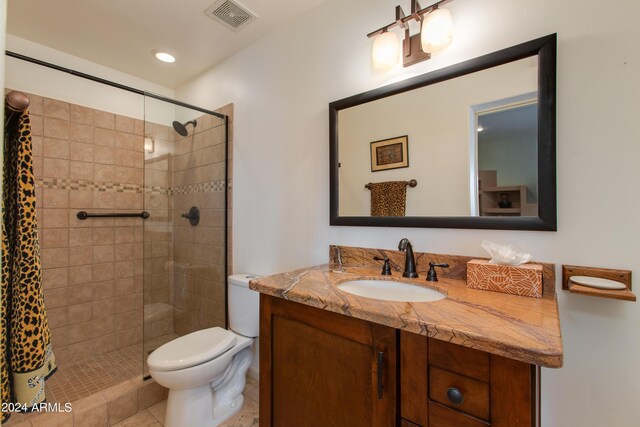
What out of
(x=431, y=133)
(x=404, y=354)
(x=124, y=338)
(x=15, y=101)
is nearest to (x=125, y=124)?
(x=124, y=338)

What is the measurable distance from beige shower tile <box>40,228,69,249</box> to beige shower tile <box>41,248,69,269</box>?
3 centimetres

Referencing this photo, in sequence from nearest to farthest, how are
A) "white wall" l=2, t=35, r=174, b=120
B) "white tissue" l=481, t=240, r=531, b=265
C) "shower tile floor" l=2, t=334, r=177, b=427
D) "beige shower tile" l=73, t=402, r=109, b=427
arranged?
"white tissue" l=481, t=240, r=531, b=265
"beige shower tile" l=73, t=402, r=109, b=427
"shower tile floor" l=2, t=334, r=177, b=427
"white wall" l=2, t=35, r=174, b=120

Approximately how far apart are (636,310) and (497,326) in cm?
60

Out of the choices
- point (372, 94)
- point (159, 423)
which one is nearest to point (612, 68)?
point (372, 94)

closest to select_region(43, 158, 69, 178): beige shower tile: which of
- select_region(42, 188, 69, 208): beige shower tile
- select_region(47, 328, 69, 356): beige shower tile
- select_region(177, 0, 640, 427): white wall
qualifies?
select_region(42, 188, 69, 208): beige shower tile

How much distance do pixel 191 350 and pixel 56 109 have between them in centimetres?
201

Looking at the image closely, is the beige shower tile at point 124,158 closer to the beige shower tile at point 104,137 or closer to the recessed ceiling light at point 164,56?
the beige shower tile at point 104,137

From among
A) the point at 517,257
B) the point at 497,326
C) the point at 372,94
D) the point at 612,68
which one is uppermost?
the point at 372,94

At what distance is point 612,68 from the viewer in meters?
0.91

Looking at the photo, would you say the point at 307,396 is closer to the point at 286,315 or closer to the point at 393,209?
the point at 286,315

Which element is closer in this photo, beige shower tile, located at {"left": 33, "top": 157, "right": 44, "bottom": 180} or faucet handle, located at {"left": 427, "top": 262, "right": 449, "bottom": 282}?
faucet handle, located at {"left": 427, "top": 262, "right": 449, "bottom": 282}

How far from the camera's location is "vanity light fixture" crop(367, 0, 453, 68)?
Result: 115 cm

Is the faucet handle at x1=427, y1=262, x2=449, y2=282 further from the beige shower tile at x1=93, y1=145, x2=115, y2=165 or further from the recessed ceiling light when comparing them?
the beige shower tile at x1=93, y1=145, x2=115, y2=165

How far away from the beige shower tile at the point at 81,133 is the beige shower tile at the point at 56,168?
0.20 metres
